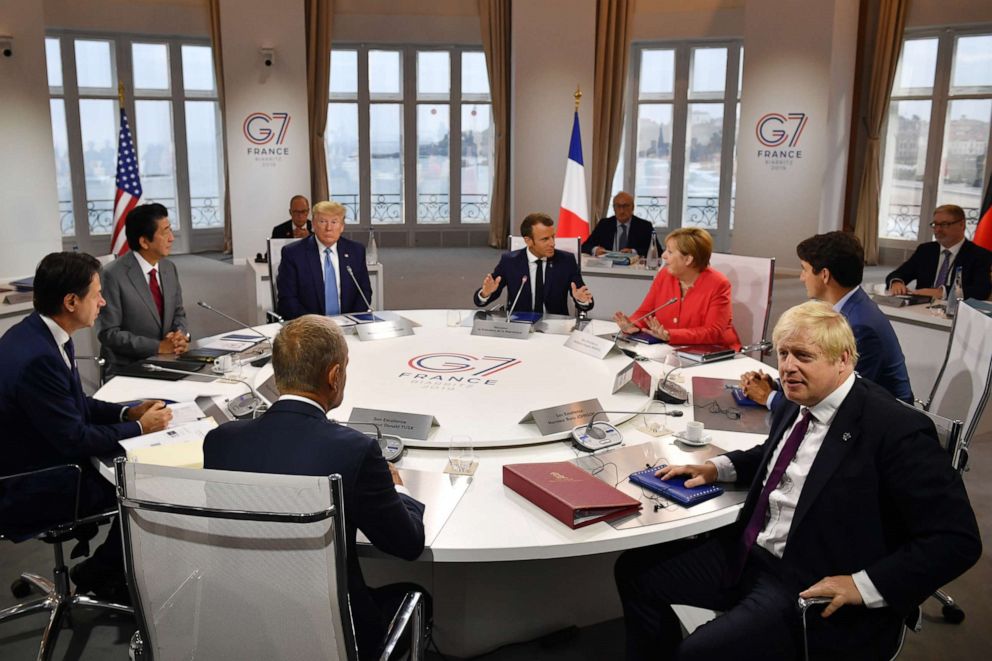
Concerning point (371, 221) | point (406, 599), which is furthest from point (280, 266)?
point (371, 221)

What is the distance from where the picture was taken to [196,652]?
1861mm

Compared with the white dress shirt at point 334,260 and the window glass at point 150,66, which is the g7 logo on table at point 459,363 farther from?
the window glass at point 150,66

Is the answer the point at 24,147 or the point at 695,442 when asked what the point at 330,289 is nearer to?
the point at 695,442

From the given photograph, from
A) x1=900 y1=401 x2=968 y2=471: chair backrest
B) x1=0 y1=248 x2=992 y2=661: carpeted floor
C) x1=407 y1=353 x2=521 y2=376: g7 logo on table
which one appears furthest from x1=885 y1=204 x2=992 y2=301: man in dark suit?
x1=900 y1=401 x2=968 y2=471: chair backrest

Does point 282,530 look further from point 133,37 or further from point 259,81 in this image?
point 133,37

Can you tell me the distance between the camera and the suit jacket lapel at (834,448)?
2.18 meters

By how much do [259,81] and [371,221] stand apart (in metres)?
2.93

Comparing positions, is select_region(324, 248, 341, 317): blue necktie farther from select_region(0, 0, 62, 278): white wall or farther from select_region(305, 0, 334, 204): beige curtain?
select_region(305, 0, 334, 204): beige curtain

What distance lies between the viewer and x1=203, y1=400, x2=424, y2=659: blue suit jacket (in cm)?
194

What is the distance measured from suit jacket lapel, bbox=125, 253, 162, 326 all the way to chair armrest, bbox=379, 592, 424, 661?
2605mm

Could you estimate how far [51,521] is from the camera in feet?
9.27

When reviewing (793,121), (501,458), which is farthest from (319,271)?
(793,121)

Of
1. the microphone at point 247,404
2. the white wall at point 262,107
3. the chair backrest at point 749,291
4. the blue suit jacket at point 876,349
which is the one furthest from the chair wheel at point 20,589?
the white wall at point 262,107

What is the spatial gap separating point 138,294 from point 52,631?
71.1 inches
